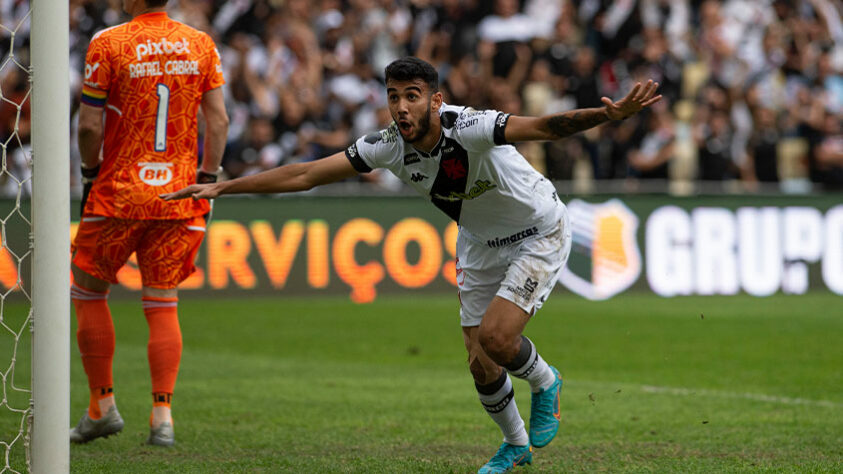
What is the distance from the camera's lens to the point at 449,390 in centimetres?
875

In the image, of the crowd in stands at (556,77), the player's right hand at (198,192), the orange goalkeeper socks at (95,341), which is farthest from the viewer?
the crowd in stands at (556,77)

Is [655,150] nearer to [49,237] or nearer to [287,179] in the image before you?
[287,179]

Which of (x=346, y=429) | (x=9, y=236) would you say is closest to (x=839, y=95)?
(x=9, y=236)

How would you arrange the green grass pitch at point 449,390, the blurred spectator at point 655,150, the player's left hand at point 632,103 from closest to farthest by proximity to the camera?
the player's left hand at point 632,103
the green grass pitch at point 449,390
the blurred spectator at point 655,150

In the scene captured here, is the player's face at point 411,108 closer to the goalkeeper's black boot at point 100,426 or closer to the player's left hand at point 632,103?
the player's left hand at point 632,103

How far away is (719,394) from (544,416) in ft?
9.85

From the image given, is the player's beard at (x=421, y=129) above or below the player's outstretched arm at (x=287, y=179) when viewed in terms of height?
above

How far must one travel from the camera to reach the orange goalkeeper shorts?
626 centimetres

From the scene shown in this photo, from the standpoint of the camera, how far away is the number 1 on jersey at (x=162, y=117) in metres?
6.22

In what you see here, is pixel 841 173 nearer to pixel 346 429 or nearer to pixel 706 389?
pixel 706 389

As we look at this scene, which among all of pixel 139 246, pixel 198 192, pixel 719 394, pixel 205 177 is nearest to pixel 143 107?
pixel 205 177

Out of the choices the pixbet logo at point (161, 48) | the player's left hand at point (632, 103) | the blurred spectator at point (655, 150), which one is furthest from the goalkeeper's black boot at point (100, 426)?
the blurred spectator at point (655, 150)

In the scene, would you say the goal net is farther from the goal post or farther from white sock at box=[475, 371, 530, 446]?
white sock at box=[475, 371, 530, 446]

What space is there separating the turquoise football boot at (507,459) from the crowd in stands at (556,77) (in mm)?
10248
